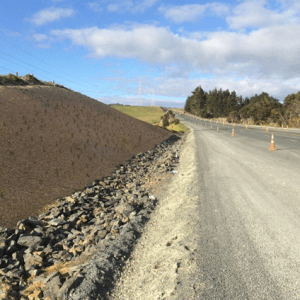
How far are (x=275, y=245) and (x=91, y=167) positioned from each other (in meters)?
11.1

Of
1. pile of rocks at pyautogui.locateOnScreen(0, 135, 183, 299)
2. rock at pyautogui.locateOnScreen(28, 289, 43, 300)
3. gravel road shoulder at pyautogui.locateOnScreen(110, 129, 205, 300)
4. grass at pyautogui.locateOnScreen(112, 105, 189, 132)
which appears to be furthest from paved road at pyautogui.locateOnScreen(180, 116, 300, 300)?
grass at pyautogui.locateOnScreen(112, 105, 189, 132)

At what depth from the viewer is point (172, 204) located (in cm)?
621

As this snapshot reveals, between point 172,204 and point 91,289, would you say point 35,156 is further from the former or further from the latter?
point 91,289

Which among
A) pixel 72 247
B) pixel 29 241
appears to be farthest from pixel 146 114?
pixel 72 247

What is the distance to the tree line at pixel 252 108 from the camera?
1914 inches

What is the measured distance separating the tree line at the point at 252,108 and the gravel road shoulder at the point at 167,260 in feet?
149

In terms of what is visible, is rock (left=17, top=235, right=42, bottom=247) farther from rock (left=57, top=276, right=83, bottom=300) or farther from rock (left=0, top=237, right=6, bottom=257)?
rock (left=57, top=276, right=83, bottom=300)

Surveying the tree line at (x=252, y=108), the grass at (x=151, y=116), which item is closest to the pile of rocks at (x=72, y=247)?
the grass at (x=151, y=116)

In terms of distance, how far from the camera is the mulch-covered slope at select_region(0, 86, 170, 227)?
8.74 metres

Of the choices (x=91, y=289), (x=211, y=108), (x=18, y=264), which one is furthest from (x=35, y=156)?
(x=211, y=108)

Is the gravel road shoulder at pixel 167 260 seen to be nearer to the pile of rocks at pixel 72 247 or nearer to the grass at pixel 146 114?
the pile of rocks at pixel 72 247

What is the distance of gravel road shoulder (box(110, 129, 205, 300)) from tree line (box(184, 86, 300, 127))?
45317mm

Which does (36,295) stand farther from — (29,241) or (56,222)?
(56,222)

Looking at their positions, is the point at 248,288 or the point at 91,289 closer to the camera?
the point at 248,288
